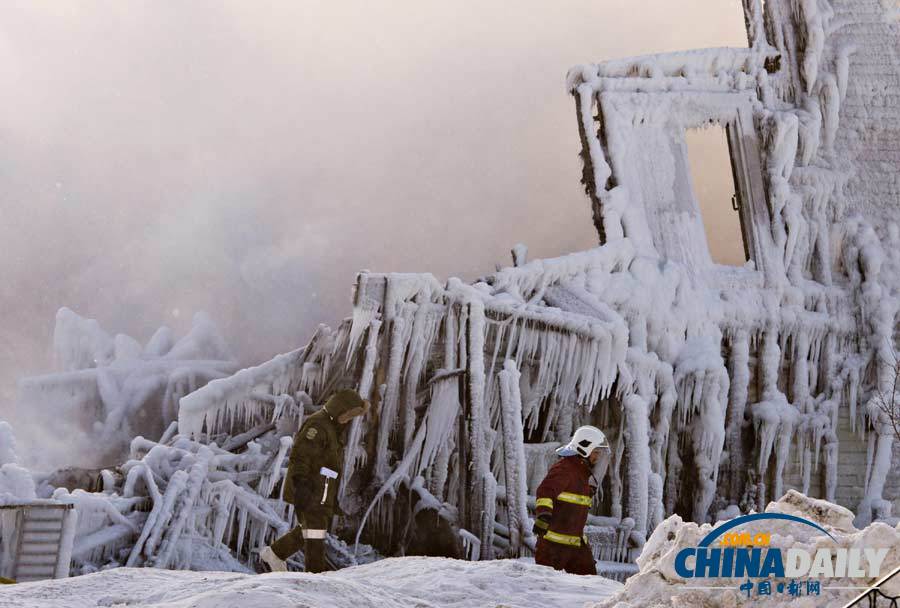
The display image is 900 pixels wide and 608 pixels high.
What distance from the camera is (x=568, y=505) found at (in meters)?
7.51

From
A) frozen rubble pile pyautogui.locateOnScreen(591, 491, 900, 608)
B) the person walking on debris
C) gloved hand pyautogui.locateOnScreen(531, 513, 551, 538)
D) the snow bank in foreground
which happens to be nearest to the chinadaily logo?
frozen rubble pile pyautogui.locateOnScreen(591, 491, 900, 608)

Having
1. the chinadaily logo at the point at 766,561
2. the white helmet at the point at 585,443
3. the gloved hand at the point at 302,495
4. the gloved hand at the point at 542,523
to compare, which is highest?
the chinadaily logo at the point at 766,561

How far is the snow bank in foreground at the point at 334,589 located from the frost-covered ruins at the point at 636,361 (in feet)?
14.4

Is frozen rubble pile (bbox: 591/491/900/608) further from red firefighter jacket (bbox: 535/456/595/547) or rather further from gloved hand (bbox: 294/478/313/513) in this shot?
gloved hand (bbox: 294/478/313/513)

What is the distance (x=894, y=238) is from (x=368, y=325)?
10.5 meters

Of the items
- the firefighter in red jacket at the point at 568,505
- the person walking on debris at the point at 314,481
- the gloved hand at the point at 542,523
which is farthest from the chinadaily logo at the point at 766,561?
the person walking on debris at the point at 314,481

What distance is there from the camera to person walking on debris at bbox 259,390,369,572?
7801 mm

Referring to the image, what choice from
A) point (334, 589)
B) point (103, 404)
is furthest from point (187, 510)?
point (103, 404)

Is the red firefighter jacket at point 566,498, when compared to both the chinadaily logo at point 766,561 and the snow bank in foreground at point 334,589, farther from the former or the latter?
the chinadaily logo at point 766,561

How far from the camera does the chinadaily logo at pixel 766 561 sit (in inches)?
169

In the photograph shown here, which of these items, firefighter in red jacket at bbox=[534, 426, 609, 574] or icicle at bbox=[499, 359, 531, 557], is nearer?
firefighter in red jacket at bbox=[534, 426, 609, 574]

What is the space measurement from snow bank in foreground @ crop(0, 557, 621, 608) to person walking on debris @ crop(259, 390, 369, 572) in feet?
1.98

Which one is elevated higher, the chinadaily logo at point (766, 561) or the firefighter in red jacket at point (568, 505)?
the chinadaily logo at point (766, 561)

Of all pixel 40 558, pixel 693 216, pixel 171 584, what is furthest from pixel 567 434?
pixel 171 584
